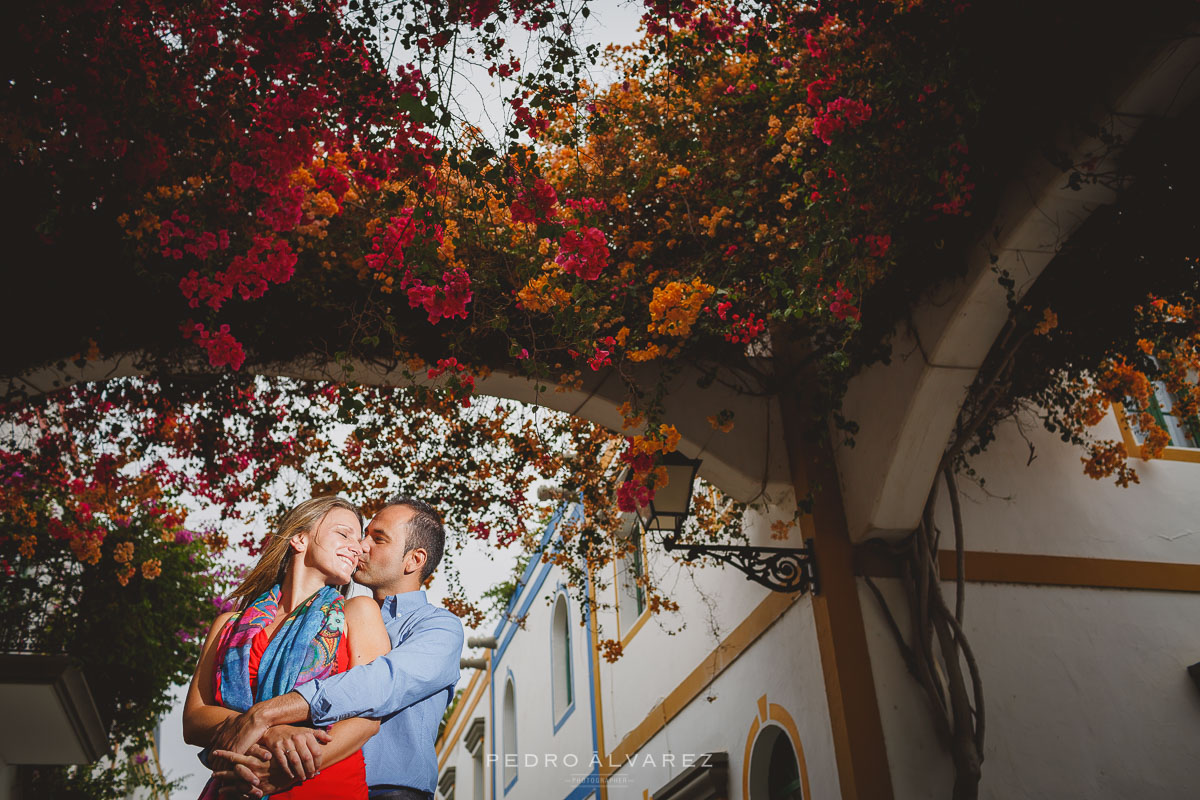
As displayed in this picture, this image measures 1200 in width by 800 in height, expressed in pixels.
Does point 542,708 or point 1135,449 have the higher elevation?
point 1135,449

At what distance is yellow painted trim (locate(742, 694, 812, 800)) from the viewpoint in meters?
4.88

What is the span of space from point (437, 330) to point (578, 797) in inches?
273

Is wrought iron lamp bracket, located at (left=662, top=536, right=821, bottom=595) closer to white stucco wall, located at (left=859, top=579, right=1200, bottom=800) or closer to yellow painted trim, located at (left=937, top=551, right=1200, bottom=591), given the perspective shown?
white stucco wall, located at (left=859, top=579, right=1200, bottom=800)

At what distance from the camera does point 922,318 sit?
15.1 feet

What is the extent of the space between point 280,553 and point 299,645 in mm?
320

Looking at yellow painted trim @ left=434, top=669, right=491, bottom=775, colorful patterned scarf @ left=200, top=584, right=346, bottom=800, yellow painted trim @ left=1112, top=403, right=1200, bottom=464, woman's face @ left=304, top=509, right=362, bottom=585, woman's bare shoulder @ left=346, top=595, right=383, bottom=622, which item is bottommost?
colorful patterned scarf @ left=200, top=584, right=346, bottom=800

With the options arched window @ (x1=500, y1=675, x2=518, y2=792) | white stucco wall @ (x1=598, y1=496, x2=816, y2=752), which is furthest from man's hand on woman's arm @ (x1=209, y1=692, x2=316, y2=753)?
arched window @ (x1=500, y1=675, x2=518, y2=792)

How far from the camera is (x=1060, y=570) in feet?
17.7

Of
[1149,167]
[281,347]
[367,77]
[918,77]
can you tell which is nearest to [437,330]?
[281,347]

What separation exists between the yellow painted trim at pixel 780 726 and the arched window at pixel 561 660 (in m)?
4.97

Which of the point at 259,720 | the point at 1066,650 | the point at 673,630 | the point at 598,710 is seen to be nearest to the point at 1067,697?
the point at 1066,650

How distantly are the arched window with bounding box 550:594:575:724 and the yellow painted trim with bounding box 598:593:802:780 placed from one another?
202cm

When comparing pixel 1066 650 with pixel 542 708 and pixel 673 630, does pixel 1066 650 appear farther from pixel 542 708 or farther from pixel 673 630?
pixel 542 708

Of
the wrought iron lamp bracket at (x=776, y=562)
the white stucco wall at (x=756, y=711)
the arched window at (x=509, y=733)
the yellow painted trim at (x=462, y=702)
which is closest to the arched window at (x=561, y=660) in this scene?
the arched window at (x=509, y=733)
